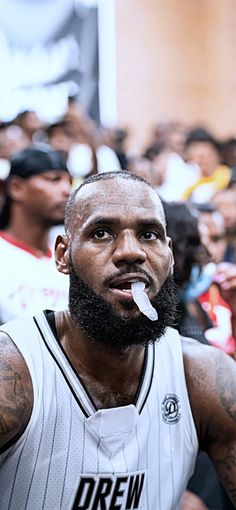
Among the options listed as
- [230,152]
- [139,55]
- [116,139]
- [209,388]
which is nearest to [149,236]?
[209,388]

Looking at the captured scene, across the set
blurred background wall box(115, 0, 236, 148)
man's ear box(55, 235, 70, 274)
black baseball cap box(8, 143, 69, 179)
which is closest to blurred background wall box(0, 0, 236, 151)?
blurred background wall box(115, 0, 236, 148)

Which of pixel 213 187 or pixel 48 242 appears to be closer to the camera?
pixel 48 242

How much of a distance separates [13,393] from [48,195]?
252 cm

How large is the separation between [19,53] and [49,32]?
0.42m

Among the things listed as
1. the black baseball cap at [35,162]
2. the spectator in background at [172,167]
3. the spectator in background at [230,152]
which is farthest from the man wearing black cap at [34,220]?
the spectator in background at [230,152]

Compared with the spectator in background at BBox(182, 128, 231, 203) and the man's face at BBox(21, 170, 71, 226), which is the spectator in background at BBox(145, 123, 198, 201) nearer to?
the spectator in background at BBox(182, 128, 231, 203)

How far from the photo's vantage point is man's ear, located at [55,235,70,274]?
328 cm

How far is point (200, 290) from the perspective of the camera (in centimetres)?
470

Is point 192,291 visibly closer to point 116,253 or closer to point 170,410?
point 170,410

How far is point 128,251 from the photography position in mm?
3012

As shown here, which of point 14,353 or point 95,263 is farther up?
point 95,263

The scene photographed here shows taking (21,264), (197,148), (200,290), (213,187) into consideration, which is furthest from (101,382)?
(197,148)

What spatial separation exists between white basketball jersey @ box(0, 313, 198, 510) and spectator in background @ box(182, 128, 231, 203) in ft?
15.6

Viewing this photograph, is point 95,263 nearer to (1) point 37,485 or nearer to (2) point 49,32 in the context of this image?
(1) point 37,485
